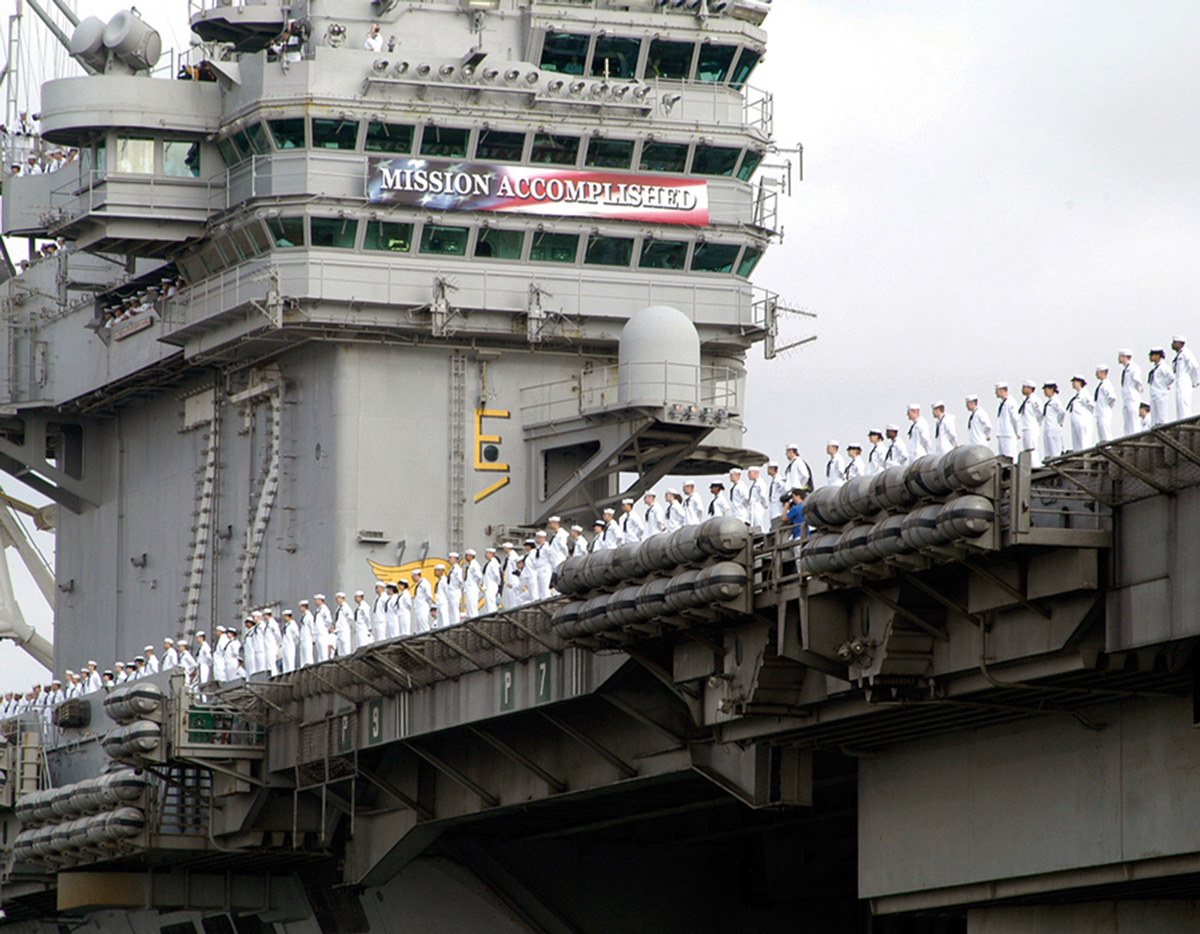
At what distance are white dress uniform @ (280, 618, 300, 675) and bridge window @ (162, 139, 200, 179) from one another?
9.98 meters

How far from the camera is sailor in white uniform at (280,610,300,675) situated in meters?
39.3

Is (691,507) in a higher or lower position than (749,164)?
lower

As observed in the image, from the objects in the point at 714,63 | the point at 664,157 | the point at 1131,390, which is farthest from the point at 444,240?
the point at 1131,390

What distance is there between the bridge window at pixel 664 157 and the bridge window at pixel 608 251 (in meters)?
1.50

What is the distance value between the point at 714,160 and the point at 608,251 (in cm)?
279

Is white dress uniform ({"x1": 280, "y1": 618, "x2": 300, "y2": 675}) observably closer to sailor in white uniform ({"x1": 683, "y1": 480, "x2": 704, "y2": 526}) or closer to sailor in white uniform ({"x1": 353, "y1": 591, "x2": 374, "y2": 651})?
sailor in white uniform ({"x1": 353, "y1": 591, "x2": 374, "y2": 651})

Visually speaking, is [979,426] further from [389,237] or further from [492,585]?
[389,237]

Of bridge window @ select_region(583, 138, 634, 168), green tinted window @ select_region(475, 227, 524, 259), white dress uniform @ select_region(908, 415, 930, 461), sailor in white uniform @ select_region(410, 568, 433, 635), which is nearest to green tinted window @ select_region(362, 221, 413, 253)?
green tinted window @ select_region(475, 227, 524, 259)

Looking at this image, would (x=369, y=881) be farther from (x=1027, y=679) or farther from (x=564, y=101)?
(x=1027, y=679)

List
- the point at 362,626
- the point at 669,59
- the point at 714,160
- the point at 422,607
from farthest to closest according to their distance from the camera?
the point at 669,59 < the point at 714,160 < the point at 362,626 < the point at 422,607

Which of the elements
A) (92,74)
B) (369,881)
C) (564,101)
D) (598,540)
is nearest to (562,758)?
(598,540)

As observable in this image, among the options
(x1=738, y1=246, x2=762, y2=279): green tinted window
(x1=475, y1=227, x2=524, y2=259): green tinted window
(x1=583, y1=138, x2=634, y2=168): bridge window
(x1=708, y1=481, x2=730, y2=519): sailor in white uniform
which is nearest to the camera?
(x1=708, y1=481, x2=730, y2=519): sailor in white uniform

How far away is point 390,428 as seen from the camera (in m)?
43.0

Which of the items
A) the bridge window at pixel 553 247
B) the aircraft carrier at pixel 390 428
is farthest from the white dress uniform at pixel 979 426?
the bridge window at pixel 553 247
